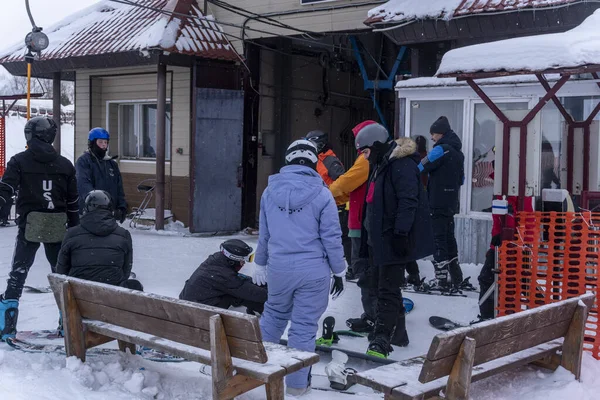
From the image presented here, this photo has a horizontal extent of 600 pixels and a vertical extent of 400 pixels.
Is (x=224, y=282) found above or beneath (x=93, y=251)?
→ beneath

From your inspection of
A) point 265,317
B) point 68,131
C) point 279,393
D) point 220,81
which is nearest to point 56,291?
point 265,317

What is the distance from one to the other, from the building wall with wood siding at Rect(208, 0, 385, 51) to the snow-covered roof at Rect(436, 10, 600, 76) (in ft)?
18.4

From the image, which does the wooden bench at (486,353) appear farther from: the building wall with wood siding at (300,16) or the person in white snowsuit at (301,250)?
the building wall with wood siding at (300,16)

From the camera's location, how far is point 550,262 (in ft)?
18.6

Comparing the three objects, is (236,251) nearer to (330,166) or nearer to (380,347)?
(380,347)

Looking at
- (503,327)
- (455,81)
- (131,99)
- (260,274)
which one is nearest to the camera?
(503,327)

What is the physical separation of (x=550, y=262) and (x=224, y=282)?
2699 millimetres

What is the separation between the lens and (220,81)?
41.2 feet

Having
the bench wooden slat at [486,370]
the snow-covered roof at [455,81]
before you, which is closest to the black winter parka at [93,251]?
the bench wooden slat at [486,370]

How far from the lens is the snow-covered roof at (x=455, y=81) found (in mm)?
8477

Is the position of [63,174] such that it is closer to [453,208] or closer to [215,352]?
[215,352]

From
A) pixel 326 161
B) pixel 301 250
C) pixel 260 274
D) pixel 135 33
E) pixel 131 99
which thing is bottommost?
pixel 260 274

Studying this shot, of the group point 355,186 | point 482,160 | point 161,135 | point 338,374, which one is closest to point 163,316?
point 338,374

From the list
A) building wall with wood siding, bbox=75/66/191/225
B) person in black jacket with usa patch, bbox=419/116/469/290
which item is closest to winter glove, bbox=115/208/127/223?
person in black jacket with usa patch, bbox=419/116/469/290
